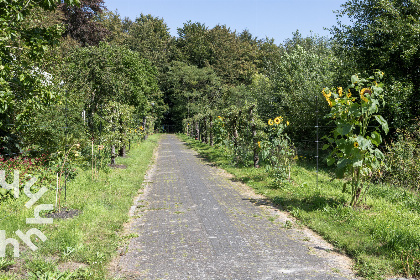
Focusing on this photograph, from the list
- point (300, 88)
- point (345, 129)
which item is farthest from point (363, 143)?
point (300, 88)

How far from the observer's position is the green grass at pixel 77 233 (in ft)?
13.4

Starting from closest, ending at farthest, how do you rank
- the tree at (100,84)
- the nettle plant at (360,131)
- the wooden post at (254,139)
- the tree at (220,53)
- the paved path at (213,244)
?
the paved path at (213,244), the nettle plant at (360,131), the tree at (100,84), the wooden post at (254,139), the tree at (220,53)

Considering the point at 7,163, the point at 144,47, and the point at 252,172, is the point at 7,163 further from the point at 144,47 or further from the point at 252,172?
the point at 144,47

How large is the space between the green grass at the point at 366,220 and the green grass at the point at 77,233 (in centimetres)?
342

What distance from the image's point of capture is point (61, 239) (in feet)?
16.1

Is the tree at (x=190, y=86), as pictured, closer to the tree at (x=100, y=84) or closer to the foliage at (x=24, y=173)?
the tree at (x=100, y=84)

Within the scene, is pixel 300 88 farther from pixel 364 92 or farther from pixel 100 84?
pixel 364 92

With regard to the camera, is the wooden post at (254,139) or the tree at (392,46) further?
the wooden post at (254,139)

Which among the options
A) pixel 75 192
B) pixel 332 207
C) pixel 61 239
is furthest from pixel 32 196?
pixel 332 207

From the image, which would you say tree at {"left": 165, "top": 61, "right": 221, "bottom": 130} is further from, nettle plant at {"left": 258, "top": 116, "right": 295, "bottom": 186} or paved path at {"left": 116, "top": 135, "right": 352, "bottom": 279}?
paved path at {"left": 116, "top": 135, "right": 352, "bottom": 279}

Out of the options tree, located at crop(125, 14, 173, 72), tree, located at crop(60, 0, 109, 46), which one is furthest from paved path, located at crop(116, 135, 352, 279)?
tree, located at crop(125, 14, 173, 72)

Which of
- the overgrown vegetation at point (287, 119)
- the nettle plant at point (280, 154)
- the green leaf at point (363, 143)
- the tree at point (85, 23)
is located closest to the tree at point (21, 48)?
the overgrown vegetation at point (287, 119)

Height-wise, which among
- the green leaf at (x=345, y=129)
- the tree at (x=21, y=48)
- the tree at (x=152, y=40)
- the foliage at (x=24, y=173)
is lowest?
the foliage at (x=24, y=173)

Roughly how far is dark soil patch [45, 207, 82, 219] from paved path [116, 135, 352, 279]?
1.15 metres
